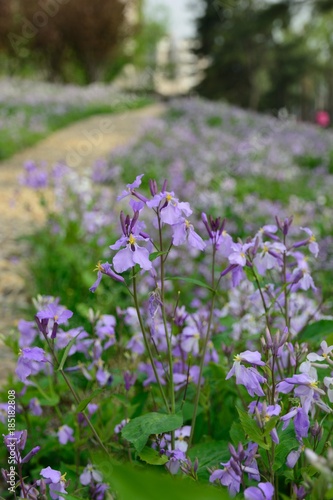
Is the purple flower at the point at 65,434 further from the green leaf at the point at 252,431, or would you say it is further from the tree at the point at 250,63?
the tree at the point at 250,63

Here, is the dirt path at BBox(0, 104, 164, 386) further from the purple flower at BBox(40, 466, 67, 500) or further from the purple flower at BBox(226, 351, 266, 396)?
the purple flower at BBox(226, 351, 266, 396)

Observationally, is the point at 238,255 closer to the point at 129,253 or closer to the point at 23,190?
the point at 129,253

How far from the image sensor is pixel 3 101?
638 inches

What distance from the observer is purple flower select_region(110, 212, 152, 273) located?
1.26m

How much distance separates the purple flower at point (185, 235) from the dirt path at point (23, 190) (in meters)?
1.00

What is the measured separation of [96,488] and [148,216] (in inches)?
177

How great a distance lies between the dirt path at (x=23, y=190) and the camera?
4.23 meters

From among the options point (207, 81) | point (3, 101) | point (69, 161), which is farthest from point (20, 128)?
point (207, 81)

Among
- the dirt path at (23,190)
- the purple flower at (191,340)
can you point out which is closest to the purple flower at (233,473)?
the purple flower at (191,340)

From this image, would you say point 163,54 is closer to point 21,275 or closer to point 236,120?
point 236,120

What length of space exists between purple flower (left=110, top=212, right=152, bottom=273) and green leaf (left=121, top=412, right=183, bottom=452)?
372mm

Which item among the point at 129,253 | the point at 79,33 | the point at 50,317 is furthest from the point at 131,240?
the point at 79,33

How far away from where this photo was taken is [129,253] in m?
1.27

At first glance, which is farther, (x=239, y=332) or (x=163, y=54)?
(x=163, y=54)
